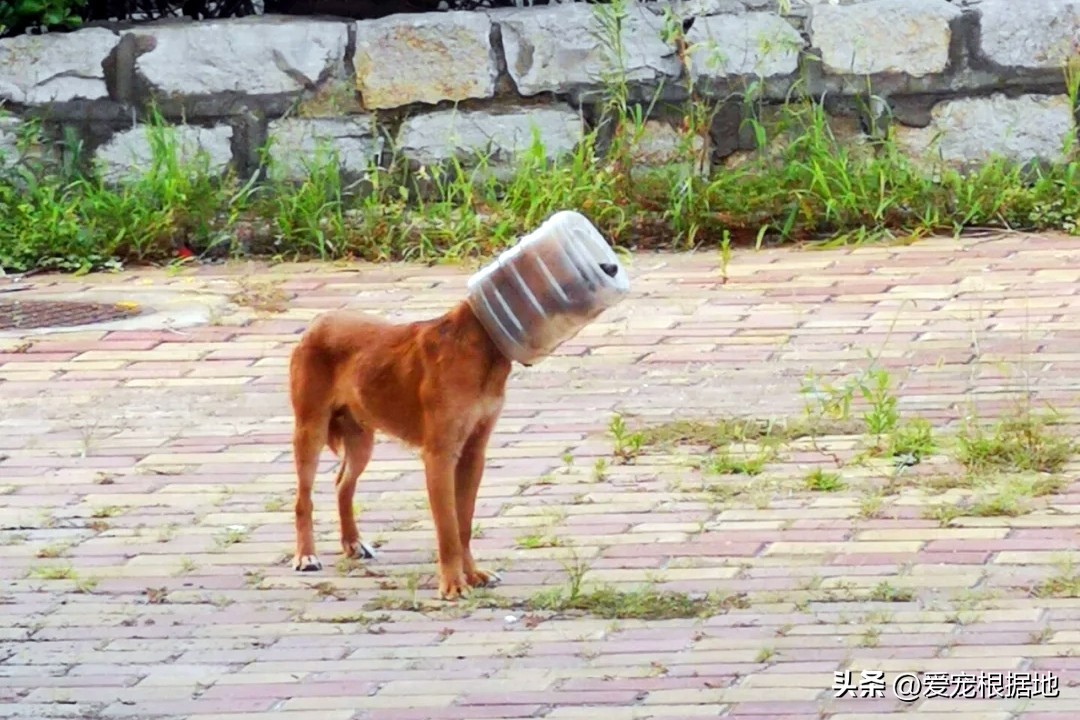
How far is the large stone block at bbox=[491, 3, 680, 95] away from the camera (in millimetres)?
8477

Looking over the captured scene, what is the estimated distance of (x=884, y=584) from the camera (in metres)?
4.50

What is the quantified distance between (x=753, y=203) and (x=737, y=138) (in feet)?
1.33

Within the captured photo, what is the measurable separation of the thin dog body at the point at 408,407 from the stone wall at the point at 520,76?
147 inches

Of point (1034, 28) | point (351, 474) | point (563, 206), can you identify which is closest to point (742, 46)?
point (563, 206)

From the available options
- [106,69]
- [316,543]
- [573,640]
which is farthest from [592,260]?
[106,69]

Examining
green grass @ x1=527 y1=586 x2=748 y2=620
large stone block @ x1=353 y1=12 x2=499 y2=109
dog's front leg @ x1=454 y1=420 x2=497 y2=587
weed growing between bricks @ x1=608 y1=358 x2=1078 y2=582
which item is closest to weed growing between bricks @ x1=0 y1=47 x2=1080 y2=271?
large stone block @ x1=353 y1=12 x2=499 y2=109

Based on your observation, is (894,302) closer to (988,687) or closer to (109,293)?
(109,293)

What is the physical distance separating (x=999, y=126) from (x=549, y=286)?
4550 millimetres

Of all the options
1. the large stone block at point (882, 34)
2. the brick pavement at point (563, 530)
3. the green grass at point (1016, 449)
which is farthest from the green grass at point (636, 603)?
the large stone block at point (882, 34)

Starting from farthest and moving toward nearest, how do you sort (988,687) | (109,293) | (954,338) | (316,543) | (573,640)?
1. (109,293)
2. (954,338)
3. (316,543)
4. (573,640)
5. (988,687)

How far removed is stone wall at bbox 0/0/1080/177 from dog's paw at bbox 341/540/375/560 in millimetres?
3830

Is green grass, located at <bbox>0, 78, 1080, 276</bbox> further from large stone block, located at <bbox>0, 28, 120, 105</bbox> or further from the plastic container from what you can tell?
the plastic container

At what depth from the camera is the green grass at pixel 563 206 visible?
823 centimetres

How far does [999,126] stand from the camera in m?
8.49
